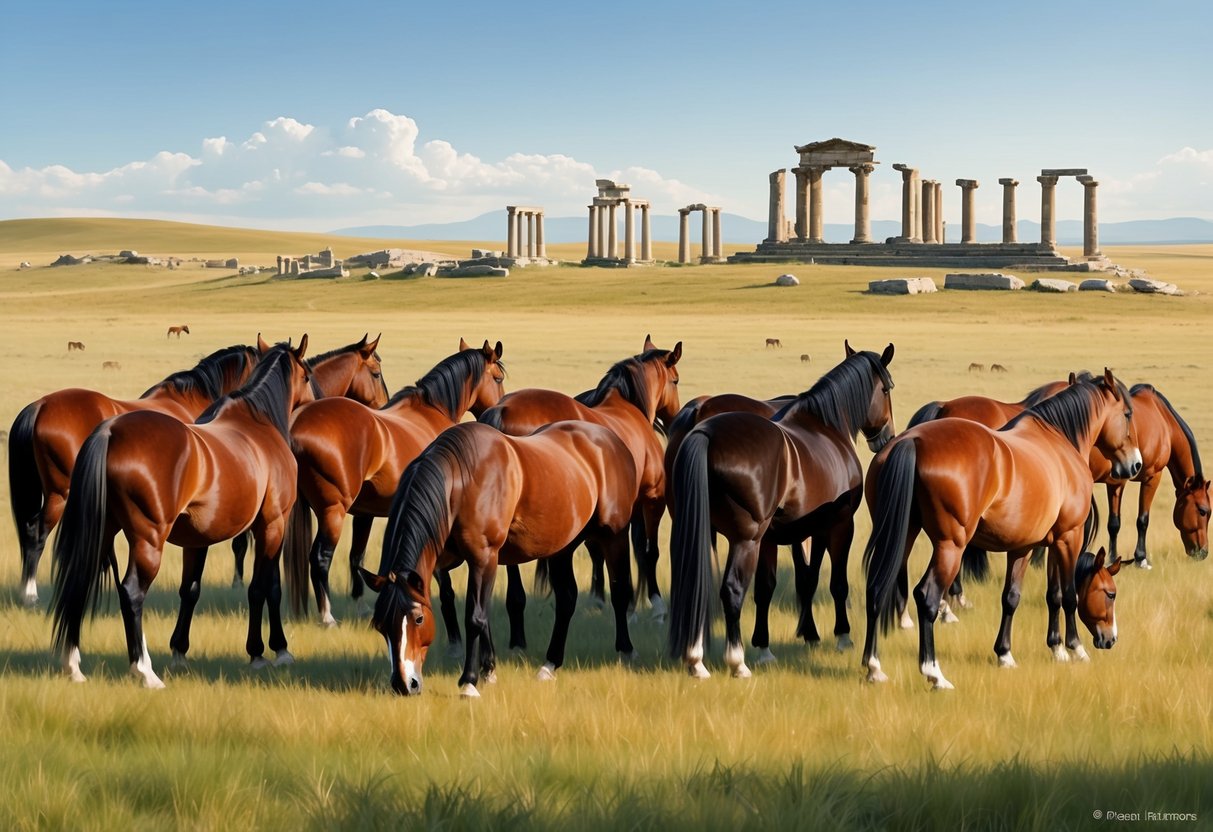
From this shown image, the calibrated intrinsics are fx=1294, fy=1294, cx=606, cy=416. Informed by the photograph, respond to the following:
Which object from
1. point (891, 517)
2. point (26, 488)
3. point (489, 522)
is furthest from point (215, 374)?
point (891, 517)

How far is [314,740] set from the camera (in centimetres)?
733

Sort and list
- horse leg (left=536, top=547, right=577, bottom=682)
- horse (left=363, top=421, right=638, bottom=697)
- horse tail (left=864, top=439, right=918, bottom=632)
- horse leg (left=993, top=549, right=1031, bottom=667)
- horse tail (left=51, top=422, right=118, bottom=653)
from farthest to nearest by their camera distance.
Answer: horse leg (left=993, top=549, right=1031, bottom=667) < horse leg (left=536, top=547, right=577, bottom=682) < horse tail (left=864, top=439, right=918, bottom=632) < horse tail (left=51, top=422, right=118, bottom=653) < horse (left=363, top=421, right=638, bottom=697)

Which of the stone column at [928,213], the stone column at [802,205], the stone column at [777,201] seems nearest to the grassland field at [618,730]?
the stone column at [802,205]

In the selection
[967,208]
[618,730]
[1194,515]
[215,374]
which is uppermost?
[967,208]

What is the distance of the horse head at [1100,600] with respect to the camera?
33.7 feet

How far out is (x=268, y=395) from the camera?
10367 millimetres

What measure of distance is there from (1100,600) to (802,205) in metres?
96.3

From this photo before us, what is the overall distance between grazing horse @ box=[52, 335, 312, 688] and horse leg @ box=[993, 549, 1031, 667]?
215 inches

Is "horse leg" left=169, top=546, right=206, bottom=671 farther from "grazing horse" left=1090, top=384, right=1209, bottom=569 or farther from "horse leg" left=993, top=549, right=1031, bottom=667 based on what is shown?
"grazing horse" left=1090, top=384, right=1209, bottom=569

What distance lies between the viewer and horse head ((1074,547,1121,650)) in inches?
404

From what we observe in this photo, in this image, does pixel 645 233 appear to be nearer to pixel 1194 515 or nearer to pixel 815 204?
pixel 815 204

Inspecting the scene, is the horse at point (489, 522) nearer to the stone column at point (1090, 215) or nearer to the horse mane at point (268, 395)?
the horse mane at point (268, 395)

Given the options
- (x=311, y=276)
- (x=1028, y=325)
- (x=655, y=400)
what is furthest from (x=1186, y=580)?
(x=311, y=276)

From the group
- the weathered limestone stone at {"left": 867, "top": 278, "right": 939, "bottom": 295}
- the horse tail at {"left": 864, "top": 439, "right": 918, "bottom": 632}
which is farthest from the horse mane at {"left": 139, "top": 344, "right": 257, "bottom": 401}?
the weathered limestone stone at {"left": 867, "top": 278, "right": 939, "bottom": 295}
